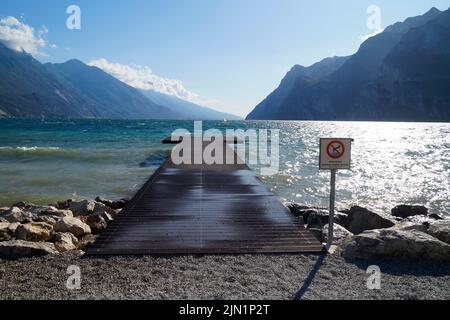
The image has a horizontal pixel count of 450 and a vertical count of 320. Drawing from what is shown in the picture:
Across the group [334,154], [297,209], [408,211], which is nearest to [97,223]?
[334,154]

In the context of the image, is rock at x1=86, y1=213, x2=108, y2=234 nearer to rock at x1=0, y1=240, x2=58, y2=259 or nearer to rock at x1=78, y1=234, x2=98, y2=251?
rock at x1=78, y1=234, x2=98, y2=251

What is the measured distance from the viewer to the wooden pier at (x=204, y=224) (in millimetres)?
6277

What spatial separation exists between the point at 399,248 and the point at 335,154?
70.7 inches

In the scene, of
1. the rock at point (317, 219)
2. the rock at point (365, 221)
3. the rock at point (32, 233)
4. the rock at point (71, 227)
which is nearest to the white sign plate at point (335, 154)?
the rock at point (365, 221)

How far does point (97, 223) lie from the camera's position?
911 cm

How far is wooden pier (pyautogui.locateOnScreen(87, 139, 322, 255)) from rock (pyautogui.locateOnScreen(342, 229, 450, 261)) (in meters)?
0.62

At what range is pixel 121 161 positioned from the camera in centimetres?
2662

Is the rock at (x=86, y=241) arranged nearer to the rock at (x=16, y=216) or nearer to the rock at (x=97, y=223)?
the rock at (x=97, y=223)

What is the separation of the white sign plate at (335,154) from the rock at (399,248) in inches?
51.2

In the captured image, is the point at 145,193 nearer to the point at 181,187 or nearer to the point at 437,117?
the point at 181,187

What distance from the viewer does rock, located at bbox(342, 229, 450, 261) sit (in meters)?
5.83

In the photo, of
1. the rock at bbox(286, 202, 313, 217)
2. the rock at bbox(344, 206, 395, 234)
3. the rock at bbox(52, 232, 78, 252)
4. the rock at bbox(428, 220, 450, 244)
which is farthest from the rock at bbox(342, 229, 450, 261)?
the rock at bbox(286, 202, 313, 217)
